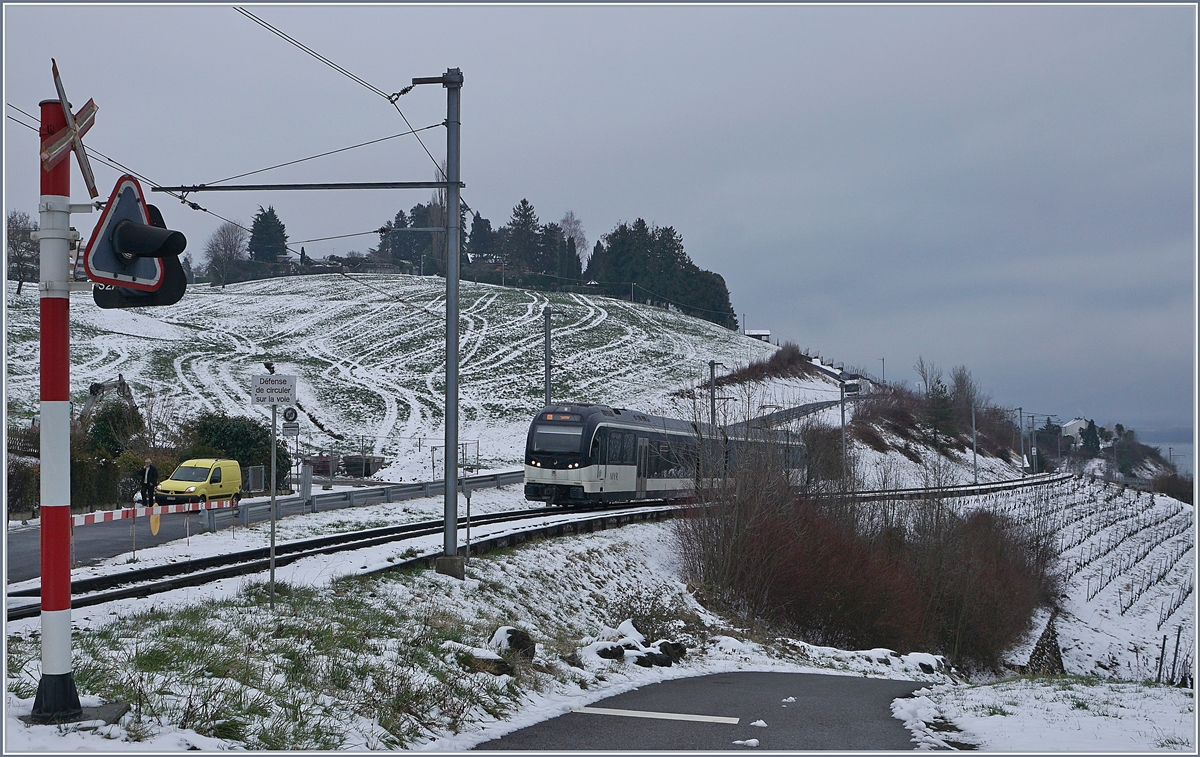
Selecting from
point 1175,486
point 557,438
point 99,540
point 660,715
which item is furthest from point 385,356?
point 1175,486

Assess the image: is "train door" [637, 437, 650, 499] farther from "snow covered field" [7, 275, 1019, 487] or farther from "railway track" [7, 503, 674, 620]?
"railway track" [7, 503, 674, 620]

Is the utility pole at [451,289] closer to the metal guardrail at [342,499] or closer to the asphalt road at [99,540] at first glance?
the metal guardrail at [342,499]

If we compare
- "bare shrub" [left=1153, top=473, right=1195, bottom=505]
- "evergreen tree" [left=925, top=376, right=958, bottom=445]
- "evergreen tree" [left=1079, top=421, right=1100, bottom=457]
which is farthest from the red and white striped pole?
"evergreen tree" [left=1079, top=421, right=1100, bottom=457]

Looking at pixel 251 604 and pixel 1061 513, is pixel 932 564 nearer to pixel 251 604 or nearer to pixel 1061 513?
pixel 251 604

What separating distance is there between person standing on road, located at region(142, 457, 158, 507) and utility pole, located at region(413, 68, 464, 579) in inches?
590

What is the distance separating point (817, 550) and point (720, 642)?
11898 mm

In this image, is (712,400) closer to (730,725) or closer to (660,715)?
(660,715)

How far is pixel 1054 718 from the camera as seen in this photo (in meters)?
9.58

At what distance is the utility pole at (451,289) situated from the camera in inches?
655

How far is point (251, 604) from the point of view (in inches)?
491

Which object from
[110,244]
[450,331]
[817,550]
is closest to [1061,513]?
[817,550]

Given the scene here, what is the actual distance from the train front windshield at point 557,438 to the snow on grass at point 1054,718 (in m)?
20.0

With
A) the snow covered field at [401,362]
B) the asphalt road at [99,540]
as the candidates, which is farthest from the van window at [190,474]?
the snow covered field at [401,362]

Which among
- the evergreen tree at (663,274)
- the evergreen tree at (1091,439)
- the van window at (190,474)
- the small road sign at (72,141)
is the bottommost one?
the evergreen tree at (1091,439)
